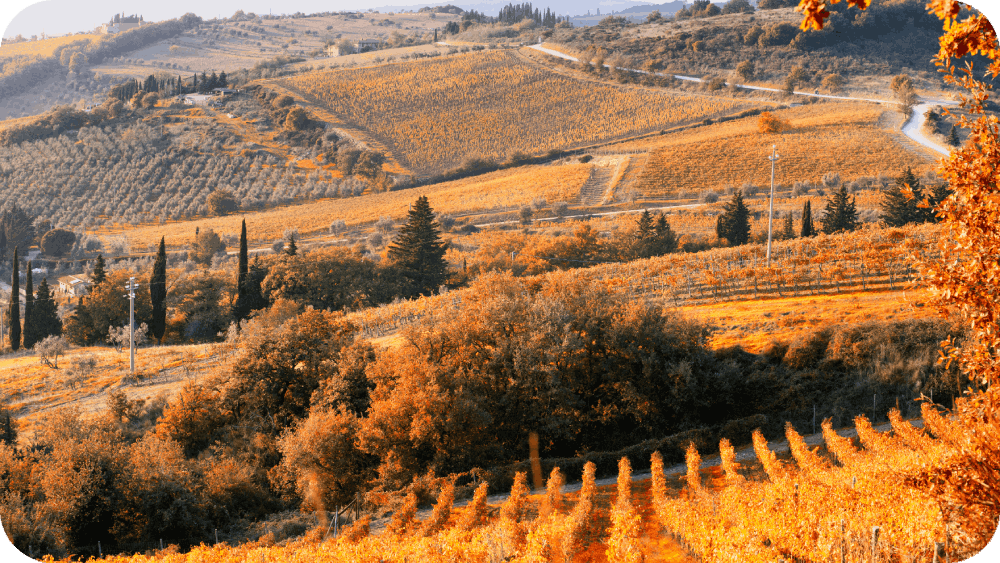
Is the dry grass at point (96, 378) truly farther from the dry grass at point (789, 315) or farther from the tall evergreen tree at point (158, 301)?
the dry grass at point (789, 315)

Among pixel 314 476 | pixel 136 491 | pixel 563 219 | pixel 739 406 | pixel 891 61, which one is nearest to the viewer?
pixel 136 491

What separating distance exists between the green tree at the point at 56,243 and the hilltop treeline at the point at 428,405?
196 feet

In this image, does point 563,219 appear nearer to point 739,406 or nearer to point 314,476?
point 739,406

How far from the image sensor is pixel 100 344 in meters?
46.4

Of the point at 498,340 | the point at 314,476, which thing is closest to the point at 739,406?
the point at 498,340

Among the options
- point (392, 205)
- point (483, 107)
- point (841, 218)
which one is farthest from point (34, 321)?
point (483, 107)

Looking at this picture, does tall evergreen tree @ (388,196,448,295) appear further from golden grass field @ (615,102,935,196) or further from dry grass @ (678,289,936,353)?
golden grass field @ (615,102,935,196)

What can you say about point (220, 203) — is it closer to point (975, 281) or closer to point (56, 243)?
point (56, 243)

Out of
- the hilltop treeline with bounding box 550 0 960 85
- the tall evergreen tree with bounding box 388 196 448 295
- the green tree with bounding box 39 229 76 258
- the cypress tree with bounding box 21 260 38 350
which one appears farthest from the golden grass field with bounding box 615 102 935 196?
the green tree with bounding box 39 229 76 258

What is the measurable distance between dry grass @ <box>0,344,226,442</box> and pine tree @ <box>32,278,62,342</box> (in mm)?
8192

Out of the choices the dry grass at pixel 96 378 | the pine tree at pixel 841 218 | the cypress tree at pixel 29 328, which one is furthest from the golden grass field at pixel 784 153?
the cypress tree at pixel 29 328

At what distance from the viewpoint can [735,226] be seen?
168 feet

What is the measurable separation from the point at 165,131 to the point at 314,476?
337 feet

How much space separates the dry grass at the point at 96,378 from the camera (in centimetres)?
2988
